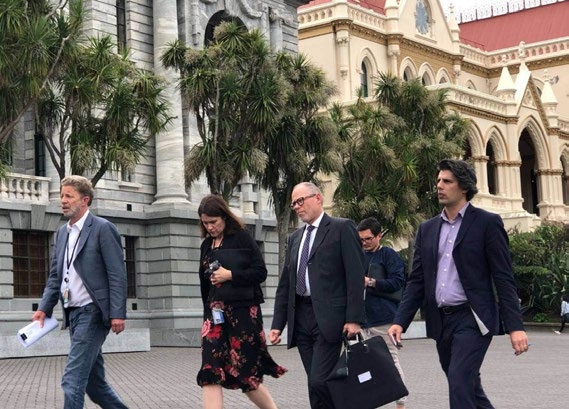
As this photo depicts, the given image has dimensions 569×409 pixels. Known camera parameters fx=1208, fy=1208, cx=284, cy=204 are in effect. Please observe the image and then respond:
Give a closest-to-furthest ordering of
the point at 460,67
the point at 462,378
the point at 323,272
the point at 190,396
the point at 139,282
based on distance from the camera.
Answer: the point at 462,378 → the point at 323,272 → the point at 190,396 → the point at 139,282 → the point at 460,67

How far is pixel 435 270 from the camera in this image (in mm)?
7637

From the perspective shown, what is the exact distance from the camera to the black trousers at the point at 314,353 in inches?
316

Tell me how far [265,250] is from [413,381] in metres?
20.3

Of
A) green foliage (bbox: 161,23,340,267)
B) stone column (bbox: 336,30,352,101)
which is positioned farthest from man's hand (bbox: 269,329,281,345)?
stone column (bbox: 336,30,352,101)

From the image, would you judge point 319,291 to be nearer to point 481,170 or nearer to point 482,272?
point 482,272

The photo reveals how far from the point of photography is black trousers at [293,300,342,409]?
802 cm

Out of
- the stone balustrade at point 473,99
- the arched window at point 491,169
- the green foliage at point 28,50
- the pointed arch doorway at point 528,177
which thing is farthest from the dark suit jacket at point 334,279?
the pointed arch doorway at point 528,177

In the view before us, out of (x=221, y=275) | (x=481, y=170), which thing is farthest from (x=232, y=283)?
(x=481, y=170)

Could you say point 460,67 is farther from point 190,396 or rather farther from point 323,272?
point 323,272

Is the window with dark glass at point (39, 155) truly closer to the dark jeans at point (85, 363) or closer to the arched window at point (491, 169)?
the dark jeans at point (85, 363)

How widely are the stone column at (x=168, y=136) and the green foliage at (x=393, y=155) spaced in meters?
4.32

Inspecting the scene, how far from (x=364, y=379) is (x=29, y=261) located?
74.8ft

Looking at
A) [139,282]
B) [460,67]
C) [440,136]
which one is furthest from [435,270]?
[460,67]

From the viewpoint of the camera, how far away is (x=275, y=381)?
16.2 meters
